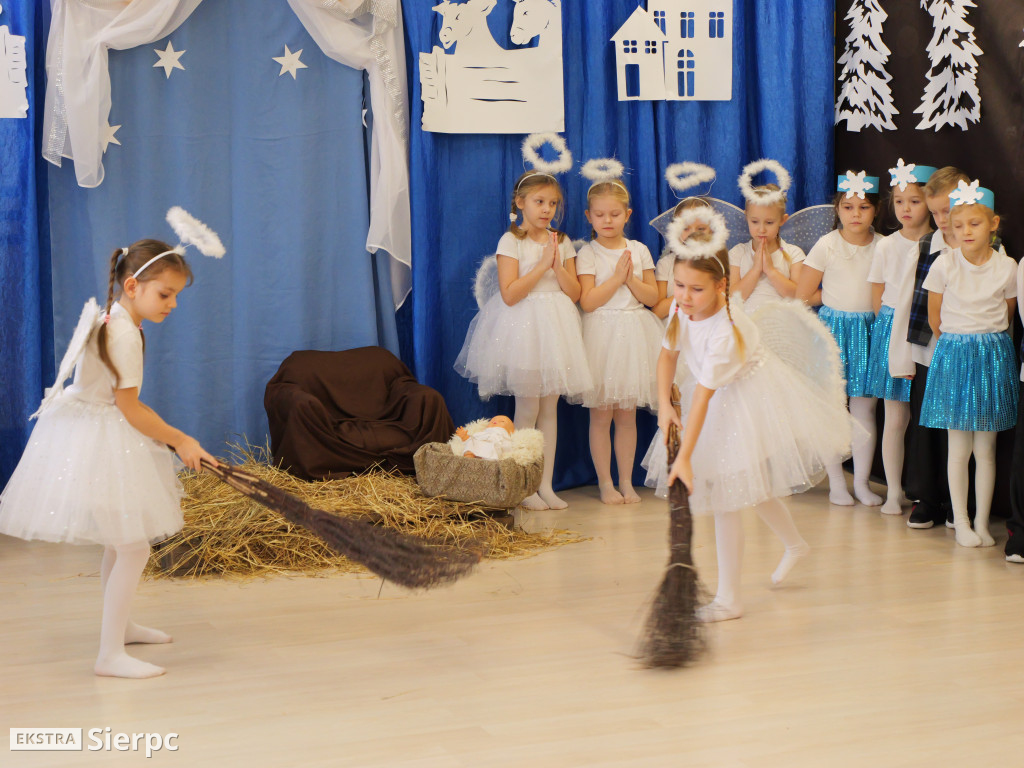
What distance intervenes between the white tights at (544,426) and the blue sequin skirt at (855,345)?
132 cm

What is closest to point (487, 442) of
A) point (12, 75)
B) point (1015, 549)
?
point (1015, 549)

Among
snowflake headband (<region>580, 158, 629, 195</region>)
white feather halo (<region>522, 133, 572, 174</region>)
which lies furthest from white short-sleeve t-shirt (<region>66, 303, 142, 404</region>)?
snowflake headband (<region>580, 158, 629, 195</region>)

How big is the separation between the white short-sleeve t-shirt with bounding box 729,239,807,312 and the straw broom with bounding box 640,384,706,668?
222 centimetres

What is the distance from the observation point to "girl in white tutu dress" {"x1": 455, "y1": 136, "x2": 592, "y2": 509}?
4.82 meters

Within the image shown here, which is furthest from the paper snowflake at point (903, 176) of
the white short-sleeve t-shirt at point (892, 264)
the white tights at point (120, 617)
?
the white tights at point (120, 617)

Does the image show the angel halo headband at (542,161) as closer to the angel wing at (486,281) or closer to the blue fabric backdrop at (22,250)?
the angel wing at (486,281)

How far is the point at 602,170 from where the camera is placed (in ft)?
17.2

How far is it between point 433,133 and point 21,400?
7.24 feet

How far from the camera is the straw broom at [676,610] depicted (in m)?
2.92

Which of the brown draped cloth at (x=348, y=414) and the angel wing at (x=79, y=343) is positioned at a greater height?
the angel wing at (x=79, y=343)

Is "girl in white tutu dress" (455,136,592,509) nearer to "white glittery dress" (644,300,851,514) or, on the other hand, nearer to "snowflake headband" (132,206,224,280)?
"white glittery dress" (644,300,851,514)

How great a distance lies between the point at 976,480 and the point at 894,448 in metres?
0.55

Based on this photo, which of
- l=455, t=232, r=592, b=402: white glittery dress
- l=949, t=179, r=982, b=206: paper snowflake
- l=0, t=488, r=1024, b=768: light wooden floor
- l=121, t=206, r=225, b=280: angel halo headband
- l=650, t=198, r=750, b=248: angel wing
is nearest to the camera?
l=0, t=488, r=1024, b=768: light wooden floor

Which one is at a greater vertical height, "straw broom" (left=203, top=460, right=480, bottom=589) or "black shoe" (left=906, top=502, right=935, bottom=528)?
"straw broom" (left=203, top=460, right=480, bottom=589)
